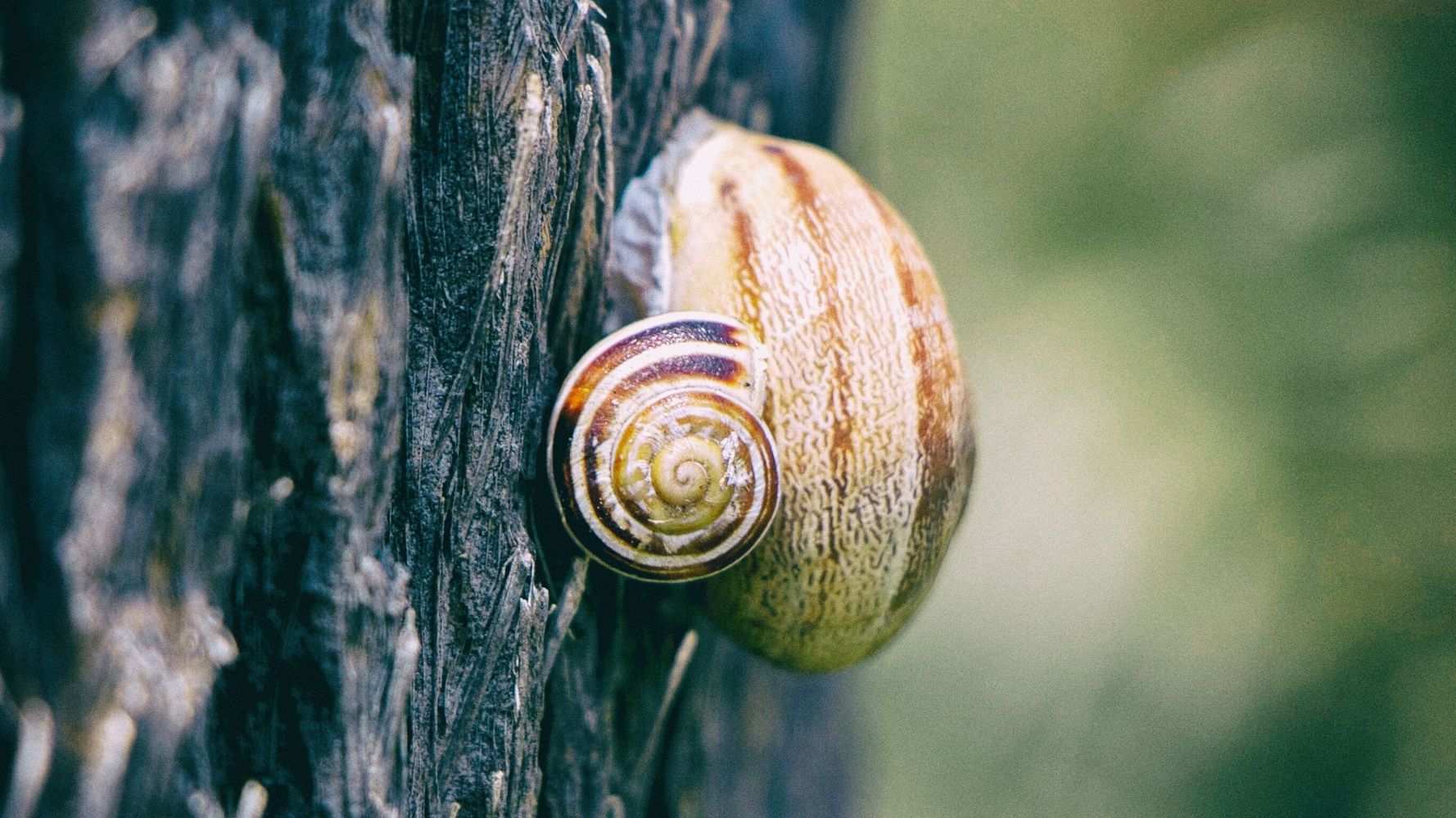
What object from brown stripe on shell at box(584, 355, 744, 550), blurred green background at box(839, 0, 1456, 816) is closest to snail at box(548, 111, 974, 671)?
brown stripe on shell at box(584, 355, 744, 550)

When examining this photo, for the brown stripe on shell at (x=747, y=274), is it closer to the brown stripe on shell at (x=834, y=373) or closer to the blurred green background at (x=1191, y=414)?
the brown stripe on shell at (x=834, y=373)

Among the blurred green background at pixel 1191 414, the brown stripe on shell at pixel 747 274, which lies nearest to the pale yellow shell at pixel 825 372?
the brown stripe on shell at pixel 747 274

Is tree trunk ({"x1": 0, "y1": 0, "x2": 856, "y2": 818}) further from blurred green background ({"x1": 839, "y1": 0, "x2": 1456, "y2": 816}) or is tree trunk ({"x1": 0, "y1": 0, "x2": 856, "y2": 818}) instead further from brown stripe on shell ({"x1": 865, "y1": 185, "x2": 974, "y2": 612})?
blurred green background ({"x1": 839, "y1": 0, "x2": 1456, "y2": 816})

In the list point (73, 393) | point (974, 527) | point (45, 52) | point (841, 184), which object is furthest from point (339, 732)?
point (974, 527)

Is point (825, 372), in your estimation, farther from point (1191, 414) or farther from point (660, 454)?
point (1191, 414)

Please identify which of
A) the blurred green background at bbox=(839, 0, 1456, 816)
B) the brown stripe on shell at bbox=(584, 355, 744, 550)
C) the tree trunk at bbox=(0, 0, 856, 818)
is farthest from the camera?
the blurred green background at bbox=(839, 0, 1456, 816)

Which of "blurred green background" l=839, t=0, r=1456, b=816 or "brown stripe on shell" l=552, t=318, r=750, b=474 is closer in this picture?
"brown stripe on shell" l=552, t=318, r=750, b=474

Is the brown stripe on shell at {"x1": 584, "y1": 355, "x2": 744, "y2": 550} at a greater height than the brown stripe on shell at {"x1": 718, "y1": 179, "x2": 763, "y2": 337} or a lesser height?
lesser
